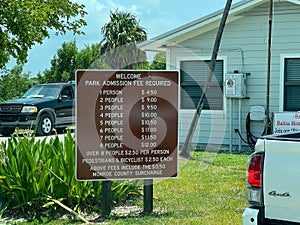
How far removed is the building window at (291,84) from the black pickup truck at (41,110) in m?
7.39

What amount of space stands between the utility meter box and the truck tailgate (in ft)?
29.6

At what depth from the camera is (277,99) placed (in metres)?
12.8

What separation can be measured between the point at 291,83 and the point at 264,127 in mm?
1271

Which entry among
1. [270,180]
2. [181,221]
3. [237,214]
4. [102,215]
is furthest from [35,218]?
[270,180]

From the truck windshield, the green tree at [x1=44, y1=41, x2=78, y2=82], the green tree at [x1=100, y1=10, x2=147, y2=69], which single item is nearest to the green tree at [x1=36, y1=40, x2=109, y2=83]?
the green tree at [x1=44, y1=41, x2=78, y2=82]

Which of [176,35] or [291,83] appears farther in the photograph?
[176,35]

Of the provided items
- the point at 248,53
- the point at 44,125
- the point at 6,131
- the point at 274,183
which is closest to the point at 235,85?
the point at 248,53

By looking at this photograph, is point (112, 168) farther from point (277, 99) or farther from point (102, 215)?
point (277, 99)

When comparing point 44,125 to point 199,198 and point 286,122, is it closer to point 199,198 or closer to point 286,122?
point 286,122

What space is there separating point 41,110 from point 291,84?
8467mm

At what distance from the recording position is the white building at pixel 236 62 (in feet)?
41.7

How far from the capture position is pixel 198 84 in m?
13.7

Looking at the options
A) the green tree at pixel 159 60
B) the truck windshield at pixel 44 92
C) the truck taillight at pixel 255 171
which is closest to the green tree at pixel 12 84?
the truck windshield at pixel 44 92

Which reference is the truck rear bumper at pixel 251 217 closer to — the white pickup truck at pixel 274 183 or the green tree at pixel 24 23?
the white pickup truck at pixel 274 183
